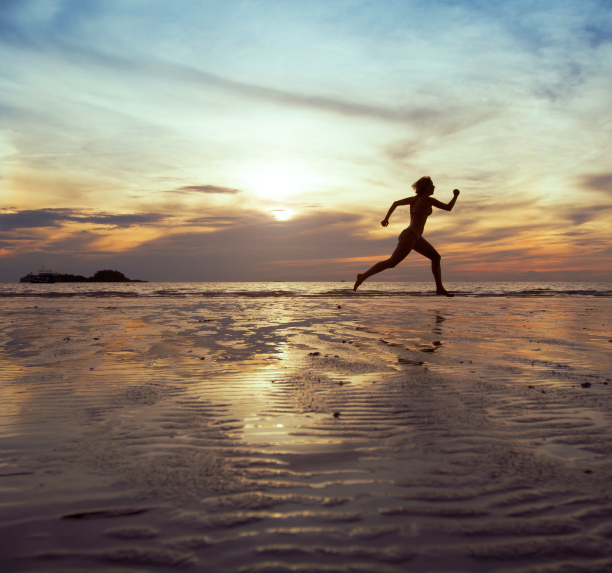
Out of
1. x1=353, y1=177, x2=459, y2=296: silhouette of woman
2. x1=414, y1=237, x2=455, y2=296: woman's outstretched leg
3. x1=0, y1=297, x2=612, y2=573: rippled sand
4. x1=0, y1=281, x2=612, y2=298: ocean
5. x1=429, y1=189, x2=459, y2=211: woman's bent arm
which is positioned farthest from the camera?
x1=0, y1=281, x2=612, y2=298: ocean

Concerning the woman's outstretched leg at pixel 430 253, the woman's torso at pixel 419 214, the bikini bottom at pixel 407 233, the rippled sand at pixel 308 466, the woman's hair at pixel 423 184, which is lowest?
the rippled sand at pixel 308 466

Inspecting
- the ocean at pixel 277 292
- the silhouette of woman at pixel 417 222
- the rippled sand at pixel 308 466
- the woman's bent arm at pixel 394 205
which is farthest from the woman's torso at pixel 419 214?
the ocean at pixel 277 292

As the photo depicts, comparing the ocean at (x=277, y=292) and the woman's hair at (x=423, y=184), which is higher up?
the woman's hair at (x=423, y=184)

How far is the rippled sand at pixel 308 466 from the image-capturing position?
139cm

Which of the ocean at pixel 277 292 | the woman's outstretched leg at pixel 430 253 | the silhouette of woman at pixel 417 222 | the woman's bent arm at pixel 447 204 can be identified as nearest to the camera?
the woman's bent arm at pixel 447 204

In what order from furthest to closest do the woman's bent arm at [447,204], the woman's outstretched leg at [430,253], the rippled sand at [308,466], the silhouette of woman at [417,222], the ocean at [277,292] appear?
1. the ocean at [277,292]
2. the woman's outstretched leg at [430,253]
3. the silhouette of woman at [417,222]
4. the woman's bent arm at [447,204]
5. the rippled sand at [308,466]

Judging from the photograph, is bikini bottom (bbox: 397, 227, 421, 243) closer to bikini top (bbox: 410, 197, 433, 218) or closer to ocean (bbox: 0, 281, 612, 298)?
bikini top (bbox: 410, 197, 433, 218)

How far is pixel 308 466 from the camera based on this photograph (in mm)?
1964

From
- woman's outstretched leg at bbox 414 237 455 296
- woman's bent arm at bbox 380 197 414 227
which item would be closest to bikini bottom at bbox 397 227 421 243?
woman's outstretched leg at bbox 414 237 455 296

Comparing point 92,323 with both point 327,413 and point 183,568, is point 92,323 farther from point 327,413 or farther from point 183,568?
point 183,568

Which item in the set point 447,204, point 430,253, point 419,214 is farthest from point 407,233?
point 447,204

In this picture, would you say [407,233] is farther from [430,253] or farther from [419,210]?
[430,253]

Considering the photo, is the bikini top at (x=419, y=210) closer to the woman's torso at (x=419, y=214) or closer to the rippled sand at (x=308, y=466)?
the woman's torso at (x=419, y=214)

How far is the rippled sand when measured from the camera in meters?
1.39
